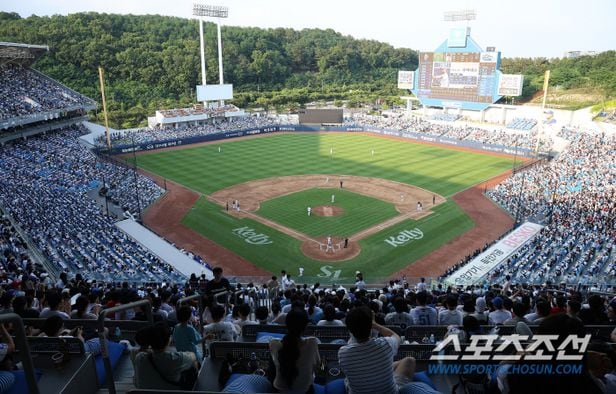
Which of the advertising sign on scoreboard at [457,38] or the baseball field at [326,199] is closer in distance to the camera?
the baseball field at [326,199]

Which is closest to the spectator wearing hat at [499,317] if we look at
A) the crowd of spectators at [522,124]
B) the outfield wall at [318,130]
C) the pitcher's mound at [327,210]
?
the pitcher's mound at [327,210]

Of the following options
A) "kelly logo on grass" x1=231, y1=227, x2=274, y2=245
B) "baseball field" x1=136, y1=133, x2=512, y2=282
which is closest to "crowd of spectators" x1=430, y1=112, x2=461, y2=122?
"baseball field" x1=136, y1=133, x2=512, y2=282

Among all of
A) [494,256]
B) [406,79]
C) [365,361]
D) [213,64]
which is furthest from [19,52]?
[365,361]

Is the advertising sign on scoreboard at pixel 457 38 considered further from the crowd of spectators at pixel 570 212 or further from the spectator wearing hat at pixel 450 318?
the spectator wearing hat at pixel 450 318

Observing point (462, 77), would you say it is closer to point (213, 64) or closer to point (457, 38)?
point (457, 38)

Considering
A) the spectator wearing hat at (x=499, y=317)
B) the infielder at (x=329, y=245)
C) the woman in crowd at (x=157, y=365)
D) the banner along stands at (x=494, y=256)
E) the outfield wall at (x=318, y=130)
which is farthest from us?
the outfield wall at (x=318, y=130)

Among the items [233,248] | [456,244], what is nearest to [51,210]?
[233,248]

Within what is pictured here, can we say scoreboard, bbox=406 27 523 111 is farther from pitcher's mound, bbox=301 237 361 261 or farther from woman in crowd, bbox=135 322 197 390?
woman in crowd, bbox=135 322 197 390

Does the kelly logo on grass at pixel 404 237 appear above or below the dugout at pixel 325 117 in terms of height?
below
